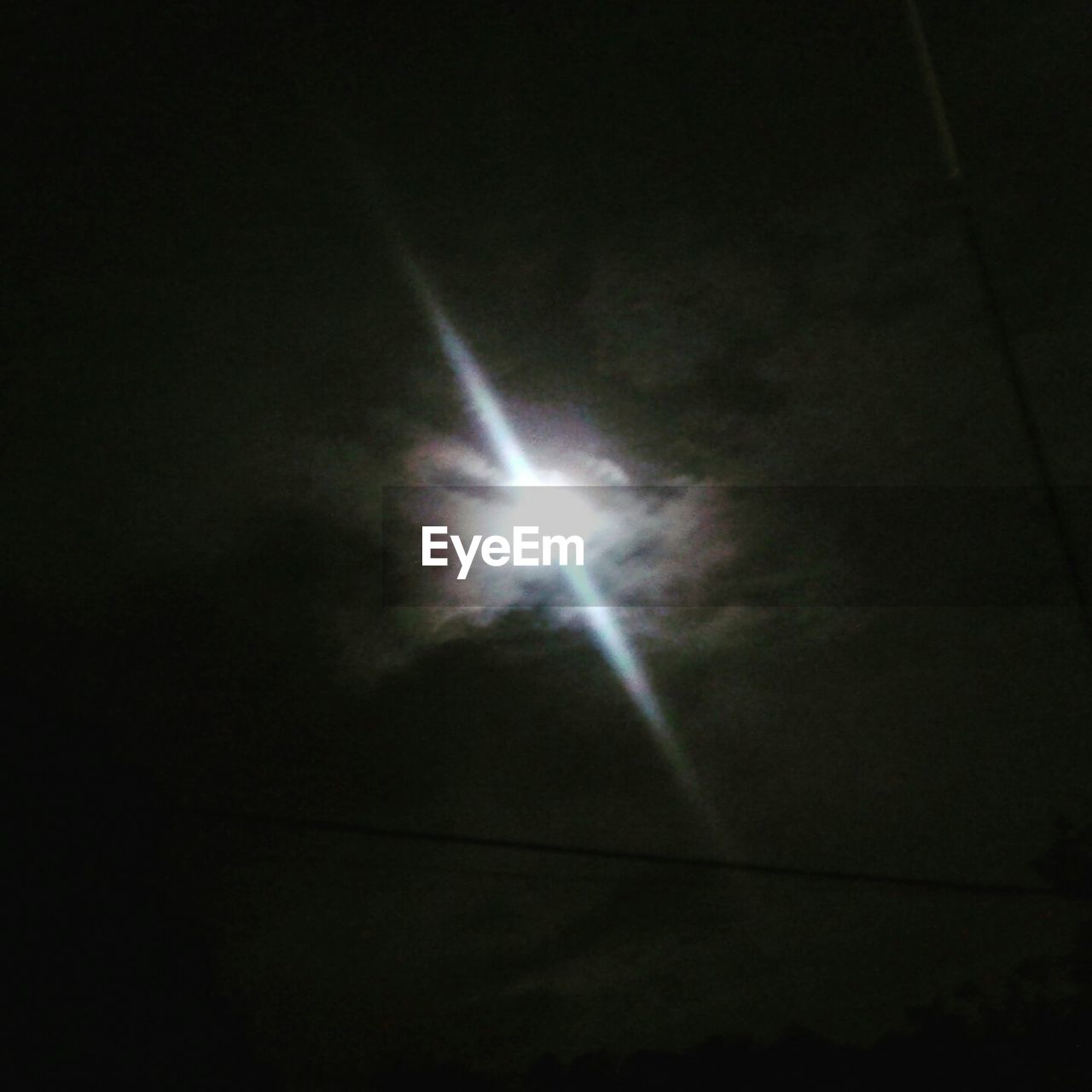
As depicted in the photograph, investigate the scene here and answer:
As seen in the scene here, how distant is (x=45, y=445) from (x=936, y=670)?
25.3 feet

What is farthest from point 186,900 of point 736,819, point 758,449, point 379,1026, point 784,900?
point 758,449

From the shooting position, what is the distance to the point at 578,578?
22.7 feet

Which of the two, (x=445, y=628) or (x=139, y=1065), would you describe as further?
(x=139, y=1065)

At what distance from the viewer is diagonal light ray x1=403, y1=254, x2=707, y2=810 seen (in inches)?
221

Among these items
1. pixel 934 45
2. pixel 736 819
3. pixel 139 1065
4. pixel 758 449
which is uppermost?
pixel 934 45

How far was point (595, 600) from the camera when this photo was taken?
23.7ft

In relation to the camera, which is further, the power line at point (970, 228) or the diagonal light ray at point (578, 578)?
the diagonal light ray at point (578, 578)

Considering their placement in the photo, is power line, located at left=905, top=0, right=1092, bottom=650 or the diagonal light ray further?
the diagonal light ray

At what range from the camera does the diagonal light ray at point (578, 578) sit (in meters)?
5.62

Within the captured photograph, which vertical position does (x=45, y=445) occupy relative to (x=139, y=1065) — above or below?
above

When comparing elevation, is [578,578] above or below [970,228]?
below

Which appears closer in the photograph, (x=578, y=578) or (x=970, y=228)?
(x=970, y=228)

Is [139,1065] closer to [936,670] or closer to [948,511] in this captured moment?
[936,670]

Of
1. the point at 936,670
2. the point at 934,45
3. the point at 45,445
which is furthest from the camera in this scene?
the point at 936,670
